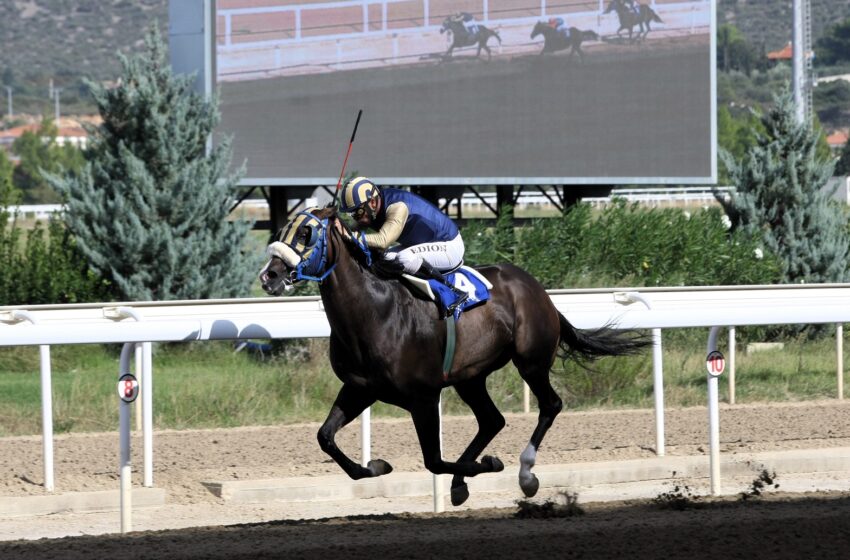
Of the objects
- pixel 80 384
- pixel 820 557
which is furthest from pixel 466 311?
pixel 80 384

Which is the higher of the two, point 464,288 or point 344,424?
point 464,288

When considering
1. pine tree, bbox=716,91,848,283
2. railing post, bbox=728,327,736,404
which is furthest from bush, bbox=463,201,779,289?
railing post, bbox=728,327,736,404

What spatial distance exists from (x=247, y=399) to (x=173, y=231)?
4875mm

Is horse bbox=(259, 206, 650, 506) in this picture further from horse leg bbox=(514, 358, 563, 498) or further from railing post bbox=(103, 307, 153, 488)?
railing post bbox=(103, 307, 153, 488)

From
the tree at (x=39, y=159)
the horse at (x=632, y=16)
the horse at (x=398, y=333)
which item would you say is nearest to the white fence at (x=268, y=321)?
the horse at (x=398, y=333)

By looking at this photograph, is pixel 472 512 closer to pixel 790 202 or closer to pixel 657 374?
pixel 657 374

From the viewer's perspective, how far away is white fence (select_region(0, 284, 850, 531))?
623cm

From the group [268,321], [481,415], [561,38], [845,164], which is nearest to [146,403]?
[268,321]

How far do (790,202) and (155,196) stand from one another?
24.1 feet

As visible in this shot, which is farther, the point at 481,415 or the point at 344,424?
the point at 481,415

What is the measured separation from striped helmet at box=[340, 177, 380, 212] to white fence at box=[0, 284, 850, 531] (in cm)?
93

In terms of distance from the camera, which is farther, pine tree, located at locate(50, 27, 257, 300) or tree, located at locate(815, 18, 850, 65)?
tree, located at locate(815, 18, 850, 65)

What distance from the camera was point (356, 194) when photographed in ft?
18.7

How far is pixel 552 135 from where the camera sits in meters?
18.3
